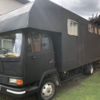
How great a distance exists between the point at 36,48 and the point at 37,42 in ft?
0.63

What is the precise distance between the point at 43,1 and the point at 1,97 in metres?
3.59

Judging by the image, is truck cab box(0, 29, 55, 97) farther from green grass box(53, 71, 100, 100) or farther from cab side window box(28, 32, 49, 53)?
green grass box(53, 71, 100, 100)

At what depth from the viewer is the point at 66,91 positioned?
4.32 m

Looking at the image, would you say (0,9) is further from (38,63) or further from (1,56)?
(38,63)

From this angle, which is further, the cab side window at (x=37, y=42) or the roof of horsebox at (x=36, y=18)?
the cab side window at (x=37, y=42)

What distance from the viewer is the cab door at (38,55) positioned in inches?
117

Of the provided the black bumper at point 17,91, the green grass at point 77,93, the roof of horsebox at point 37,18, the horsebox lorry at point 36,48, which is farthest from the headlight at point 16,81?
the green grass at point 77,93

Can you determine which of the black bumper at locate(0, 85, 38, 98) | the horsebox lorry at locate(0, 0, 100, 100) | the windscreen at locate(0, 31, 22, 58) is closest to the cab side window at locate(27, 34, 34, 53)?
the horsebox lorry at locate(0, 0, 100, 100)

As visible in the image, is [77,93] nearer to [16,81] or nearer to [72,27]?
[16,81]

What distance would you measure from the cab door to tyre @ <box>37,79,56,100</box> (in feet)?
1.30

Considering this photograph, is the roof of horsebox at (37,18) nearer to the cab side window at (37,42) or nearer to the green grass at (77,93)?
the cab side window at (37,42)

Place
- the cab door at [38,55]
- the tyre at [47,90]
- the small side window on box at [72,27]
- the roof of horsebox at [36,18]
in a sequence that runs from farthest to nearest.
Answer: the small side window on box at [72,27] < the tyre at [47,90] < the cab door at [38,55] < the roof of horsebox at [36,18]

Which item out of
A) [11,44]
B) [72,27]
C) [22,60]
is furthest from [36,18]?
[72,27]

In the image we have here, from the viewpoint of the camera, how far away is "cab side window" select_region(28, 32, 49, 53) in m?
3.01
